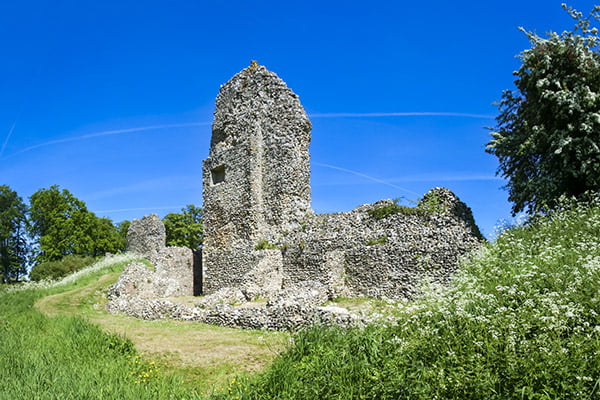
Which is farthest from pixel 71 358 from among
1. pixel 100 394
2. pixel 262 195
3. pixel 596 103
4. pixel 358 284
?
pixel 596 103

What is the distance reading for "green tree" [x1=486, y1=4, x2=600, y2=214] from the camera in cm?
1401

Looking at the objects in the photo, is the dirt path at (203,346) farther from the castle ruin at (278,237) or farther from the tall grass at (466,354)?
the tall grass at (466,354)

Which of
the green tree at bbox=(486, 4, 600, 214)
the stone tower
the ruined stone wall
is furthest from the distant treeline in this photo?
the green tree at bbox=(486, 4, 600, 214)

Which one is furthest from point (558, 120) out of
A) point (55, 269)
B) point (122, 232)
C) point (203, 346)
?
point (122, 232)

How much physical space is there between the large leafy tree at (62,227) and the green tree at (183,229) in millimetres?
5881

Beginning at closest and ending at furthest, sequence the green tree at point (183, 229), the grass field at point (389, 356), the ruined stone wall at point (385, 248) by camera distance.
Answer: the grass field at point (389, 356), the ruined stone wall at point (385, 248), the green tree at point (183, 229)

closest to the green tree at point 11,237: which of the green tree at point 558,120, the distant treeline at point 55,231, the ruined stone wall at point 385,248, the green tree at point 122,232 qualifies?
the distant treeline at point 55,231

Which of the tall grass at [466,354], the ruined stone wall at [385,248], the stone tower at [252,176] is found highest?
the stone tower at [252,176]

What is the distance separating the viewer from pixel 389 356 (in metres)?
5.64

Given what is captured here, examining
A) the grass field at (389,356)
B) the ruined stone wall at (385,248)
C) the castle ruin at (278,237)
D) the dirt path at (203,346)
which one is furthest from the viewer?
the ruined stone wall at (385,248)

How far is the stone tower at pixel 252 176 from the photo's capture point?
742 inches

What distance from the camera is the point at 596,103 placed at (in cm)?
1412

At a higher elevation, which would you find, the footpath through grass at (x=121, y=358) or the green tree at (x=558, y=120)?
the green tree at (x=558, y=120)

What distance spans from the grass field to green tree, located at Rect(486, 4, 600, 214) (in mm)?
5634
